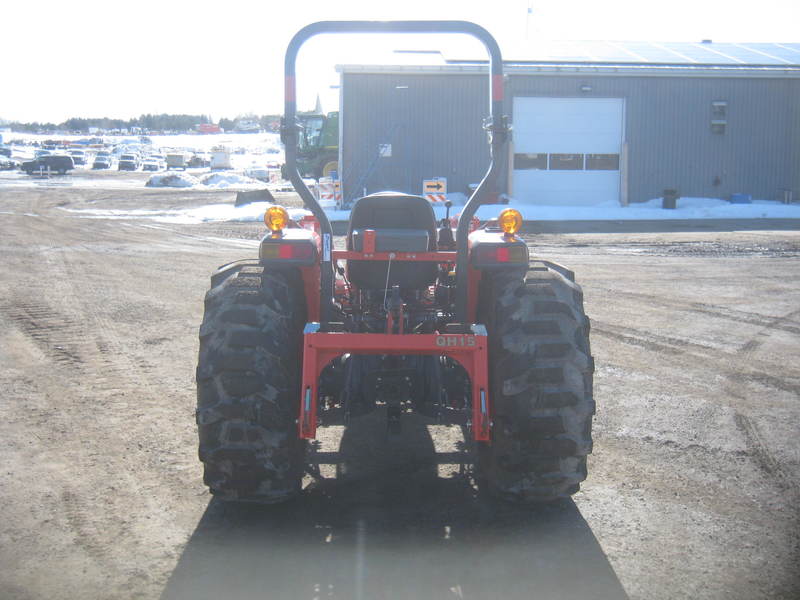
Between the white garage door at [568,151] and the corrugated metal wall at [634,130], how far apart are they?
0.40 meters

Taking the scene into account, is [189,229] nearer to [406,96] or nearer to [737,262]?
[406,96]

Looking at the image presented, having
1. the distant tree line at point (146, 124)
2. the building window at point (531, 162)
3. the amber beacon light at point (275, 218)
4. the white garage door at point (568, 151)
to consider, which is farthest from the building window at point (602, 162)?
the distant tree line at point (146, 124)

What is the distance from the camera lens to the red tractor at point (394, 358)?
14.9ft

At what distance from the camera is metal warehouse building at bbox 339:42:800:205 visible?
27.8m

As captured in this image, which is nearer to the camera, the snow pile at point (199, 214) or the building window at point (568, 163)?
the snow pile at point (199, 214)

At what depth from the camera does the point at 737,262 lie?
54.9ft

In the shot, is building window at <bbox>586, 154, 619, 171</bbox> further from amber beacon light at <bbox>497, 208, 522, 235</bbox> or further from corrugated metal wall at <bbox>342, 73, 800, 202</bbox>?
amber beacon light at <bbox>497, 208, 522, 235</bbox>

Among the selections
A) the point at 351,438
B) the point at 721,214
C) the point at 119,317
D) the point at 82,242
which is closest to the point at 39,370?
the point at 119,317

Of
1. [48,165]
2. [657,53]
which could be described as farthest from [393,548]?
[48,165]

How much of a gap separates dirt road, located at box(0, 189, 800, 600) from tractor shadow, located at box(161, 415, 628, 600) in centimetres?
1

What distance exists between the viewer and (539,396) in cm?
454

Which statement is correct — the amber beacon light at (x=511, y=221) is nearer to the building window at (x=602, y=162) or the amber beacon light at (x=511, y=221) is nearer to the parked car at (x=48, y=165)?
the building window at (x=602, y=162)

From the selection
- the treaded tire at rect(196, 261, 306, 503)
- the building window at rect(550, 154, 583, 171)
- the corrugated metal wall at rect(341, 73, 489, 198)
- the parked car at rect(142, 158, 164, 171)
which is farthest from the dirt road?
the parked car at rect(142, 158, 164, 171)

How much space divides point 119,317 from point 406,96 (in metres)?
18.5
